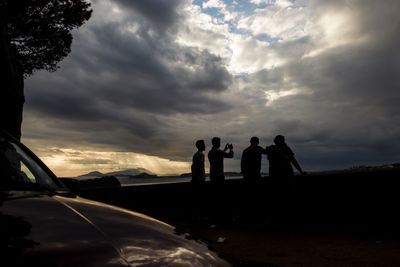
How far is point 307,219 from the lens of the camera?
8.58 meters

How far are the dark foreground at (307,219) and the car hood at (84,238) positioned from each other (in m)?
4.20

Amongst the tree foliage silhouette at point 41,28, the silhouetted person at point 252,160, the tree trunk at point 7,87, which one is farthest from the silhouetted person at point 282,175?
the tree foliage silhouette at point 41,28

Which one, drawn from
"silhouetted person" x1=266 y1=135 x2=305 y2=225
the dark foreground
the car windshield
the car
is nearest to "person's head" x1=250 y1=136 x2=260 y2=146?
"silhouetted person" x1=266 y1=135 x2=305 y2=225

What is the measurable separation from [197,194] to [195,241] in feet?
29.5

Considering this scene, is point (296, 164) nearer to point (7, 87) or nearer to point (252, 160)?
point (252, 160)

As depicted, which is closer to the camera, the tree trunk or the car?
the car

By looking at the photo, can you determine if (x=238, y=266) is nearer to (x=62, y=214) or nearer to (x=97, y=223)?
(x=97, y=223)

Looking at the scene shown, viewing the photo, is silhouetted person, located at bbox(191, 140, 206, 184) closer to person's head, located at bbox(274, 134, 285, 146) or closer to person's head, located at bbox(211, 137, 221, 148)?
person's head, located at bbox(211, 137, 221, 148)

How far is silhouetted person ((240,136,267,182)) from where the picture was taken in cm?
891

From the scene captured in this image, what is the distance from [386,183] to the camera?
301 inches

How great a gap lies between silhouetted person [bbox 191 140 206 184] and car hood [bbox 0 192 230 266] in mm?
7470

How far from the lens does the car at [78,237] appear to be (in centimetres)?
111

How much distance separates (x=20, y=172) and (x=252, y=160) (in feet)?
23.3

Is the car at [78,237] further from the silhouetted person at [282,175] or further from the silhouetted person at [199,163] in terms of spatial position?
the silhouetted person at [199,163]
